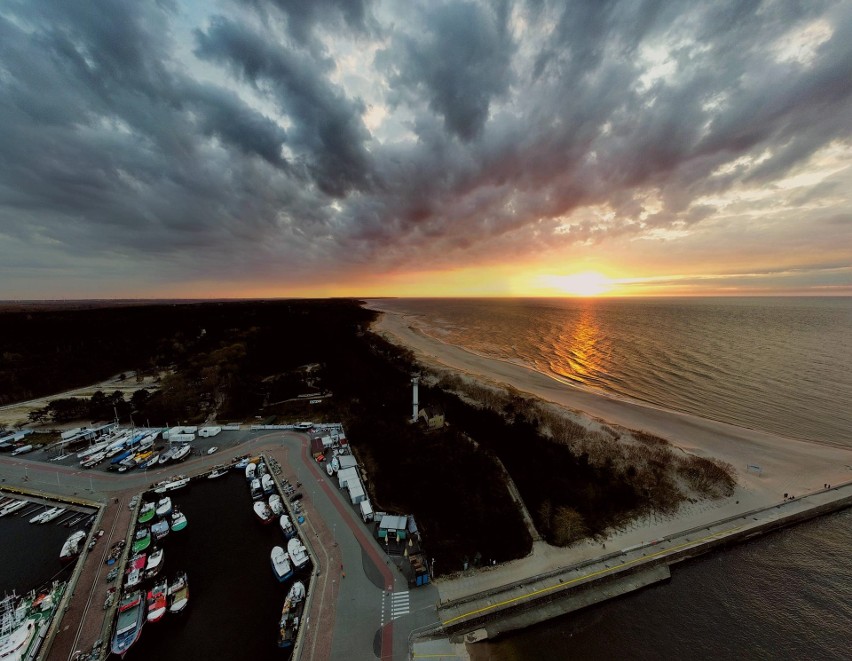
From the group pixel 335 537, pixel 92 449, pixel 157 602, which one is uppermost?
pixel 92 449

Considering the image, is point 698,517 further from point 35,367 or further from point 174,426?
point 35,367

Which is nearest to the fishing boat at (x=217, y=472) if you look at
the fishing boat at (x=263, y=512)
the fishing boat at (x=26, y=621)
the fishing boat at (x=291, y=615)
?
the fishing boat at (x=263, y=512)

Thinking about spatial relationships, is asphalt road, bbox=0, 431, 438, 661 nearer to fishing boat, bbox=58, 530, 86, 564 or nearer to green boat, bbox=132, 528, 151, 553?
fishing boat, bbox=58, 530, 86, 564

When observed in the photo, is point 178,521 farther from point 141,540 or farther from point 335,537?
point 335,537

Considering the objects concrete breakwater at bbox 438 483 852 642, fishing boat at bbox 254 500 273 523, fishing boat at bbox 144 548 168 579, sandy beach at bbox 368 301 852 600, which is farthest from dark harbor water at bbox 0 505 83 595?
sandy beach at bbox 368 301 852 600

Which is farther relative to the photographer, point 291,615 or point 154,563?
point 154,563

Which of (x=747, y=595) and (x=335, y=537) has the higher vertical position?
(x=335, y=537)

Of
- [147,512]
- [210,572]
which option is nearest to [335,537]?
[210,572]
